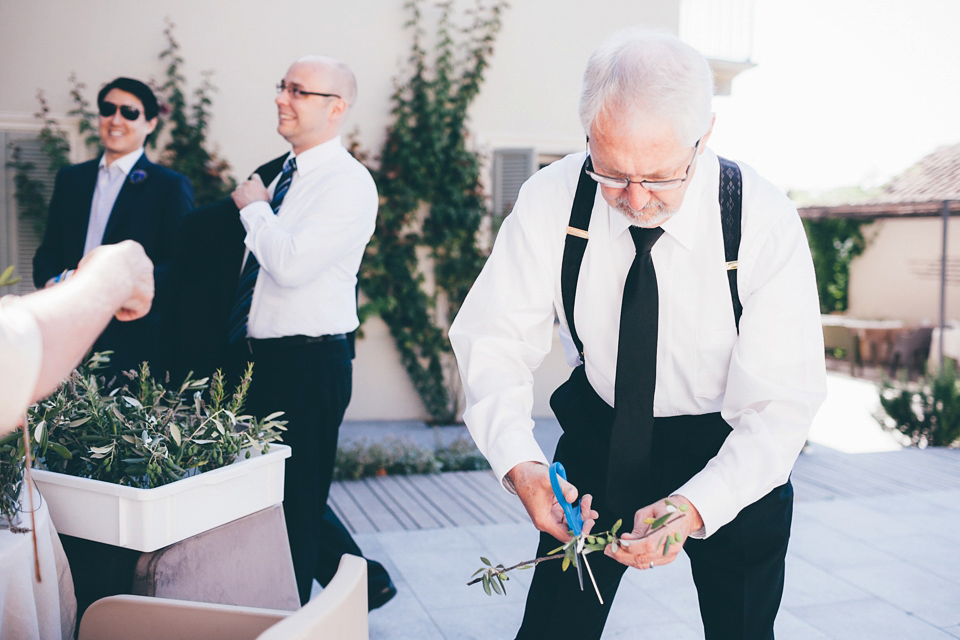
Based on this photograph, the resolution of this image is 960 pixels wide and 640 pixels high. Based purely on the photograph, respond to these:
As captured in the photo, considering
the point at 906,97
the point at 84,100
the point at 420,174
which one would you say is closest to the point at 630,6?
the point at 420,174

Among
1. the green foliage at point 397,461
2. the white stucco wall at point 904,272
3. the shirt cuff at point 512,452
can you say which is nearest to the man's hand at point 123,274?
the shirt cuff at point 512,452

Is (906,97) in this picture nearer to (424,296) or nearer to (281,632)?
(424,296)

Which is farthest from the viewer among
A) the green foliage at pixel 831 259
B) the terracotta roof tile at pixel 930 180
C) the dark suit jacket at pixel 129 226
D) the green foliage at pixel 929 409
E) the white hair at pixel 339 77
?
the green foliage at pixel 831 259

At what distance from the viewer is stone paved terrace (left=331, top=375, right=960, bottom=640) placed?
3.03 metres

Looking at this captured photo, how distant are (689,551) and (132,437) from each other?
4.04 feet

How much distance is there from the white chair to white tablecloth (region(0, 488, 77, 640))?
0.28 feet

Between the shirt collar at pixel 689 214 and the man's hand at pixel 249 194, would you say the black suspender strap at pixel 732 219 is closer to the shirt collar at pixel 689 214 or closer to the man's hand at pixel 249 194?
the shirt collar at pixel 689 214

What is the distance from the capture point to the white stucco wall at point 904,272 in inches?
601

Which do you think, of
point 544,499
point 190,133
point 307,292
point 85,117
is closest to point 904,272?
point 190,133

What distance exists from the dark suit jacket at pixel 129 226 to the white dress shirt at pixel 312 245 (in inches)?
34.0

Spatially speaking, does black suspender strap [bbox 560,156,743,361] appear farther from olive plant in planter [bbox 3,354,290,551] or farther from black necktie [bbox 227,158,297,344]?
black necktie [bbox 227,158,297,344]

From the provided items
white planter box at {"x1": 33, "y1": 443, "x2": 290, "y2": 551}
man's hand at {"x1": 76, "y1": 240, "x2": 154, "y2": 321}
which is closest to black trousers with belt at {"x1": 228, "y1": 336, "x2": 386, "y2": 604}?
white planter box at {"x1": 33, "y1": 443, "x2": 290, "y2": 551}

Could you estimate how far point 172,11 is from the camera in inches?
239

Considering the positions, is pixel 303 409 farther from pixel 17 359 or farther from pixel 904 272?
pixel 904 272
